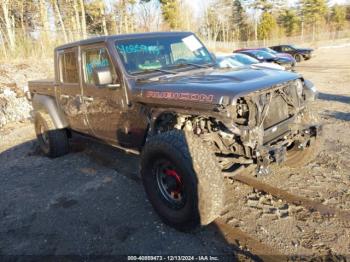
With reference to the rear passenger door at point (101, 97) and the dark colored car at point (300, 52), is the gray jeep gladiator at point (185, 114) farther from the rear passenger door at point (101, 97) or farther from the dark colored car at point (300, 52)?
the dark colored car at point (300, 52)

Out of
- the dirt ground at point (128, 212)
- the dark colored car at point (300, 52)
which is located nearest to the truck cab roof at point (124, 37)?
the dirt ground at point (128, 212)

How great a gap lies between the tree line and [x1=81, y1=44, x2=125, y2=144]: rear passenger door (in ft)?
37.9

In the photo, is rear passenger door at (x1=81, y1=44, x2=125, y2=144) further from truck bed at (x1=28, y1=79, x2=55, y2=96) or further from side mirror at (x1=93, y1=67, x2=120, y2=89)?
truck bed at (x1=28, y1=79, x2=55, y2=96)

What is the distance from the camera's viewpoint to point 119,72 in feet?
12.8

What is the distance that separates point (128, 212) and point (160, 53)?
2.13 m

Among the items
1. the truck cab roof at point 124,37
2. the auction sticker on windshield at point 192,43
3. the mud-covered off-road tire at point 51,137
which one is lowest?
the mud-covered off-road tire at point 51,137

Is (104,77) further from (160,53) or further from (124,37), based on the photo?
(160,53)

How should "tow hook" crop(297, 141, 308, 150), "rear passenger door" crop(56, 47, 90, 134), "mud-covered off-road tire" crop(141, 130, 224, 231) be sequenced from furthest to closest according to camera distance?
"rear passenger door" crop(56, 47, 90, 134) → "tow hook" crop(297, 141, 308, 150) → "mud-covered off-road tire" crop(141, 130, 224, 231)

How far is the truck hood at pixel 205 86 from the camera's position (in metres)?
3.01

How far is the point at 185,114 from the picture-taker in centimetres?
335

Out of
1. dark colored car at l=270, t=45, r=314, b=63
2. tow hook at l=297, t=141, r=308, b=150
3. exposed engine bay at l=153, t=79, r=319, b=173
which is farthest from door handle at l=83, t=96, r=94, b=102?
dark colored car at l=270, t=45, r=314, b=63

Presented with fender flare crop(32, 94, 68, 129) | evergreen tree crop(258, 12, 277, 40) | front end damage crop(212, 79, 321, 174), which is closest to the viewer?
front end damage crop(212, 79, 321, 174)

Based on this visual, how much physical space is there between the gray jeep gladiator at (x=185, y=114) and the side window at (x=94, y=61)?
1cm

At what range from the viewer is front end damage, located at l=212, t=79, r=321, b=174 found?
311 centimetres
